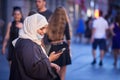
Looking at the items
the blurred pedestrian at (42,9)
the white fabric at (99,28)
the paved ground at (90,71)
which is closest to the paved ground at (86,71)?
the paved ground at (90,71)

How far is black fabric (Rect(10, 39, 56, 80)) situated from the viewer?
15.6ft

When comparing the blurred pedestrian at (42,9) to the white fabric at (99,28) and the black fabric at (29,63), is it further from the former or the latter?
the white fabric at (99,28)

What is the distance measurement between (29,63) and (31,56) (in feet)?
0.26

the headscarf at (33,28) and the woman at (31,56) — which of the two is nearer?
the woman at (31,56)

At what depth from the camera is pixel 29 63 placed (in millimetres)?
4758

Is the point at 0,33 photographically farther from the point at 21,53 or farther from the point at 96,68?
the point at 21,53

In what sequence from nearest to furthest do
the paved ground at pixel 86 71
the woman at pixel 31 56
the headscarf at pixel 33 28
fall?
the woman at pixel 31 56
the headscarf at pixel 33 28
the paved ground at pixel 86 71

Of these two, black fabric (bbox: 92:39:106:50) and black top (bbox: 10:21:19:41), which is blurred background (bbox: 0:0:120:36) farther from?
black top (bbox: 10:21:19:41)

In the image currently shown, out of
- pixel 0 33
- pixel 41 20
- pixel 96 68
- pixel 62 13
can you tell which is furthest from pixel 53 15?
pixel 0 33

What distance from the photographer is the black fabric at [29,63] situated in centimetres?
477

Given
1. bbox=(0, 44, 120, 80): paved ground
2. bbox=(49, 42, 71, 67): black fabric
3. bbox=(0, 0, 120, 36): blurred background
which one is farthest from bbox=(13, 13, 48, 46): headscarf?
bbox=(0, 0, 120, 36): blurred background

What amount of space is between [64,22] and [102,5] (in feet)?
148

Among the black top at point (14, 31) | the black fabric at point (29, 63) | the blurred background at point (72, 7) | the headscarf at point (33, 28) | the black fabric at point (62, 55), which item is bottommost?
the blurred background at point (72, 7)

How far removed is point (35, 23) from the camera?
4.91 meters
